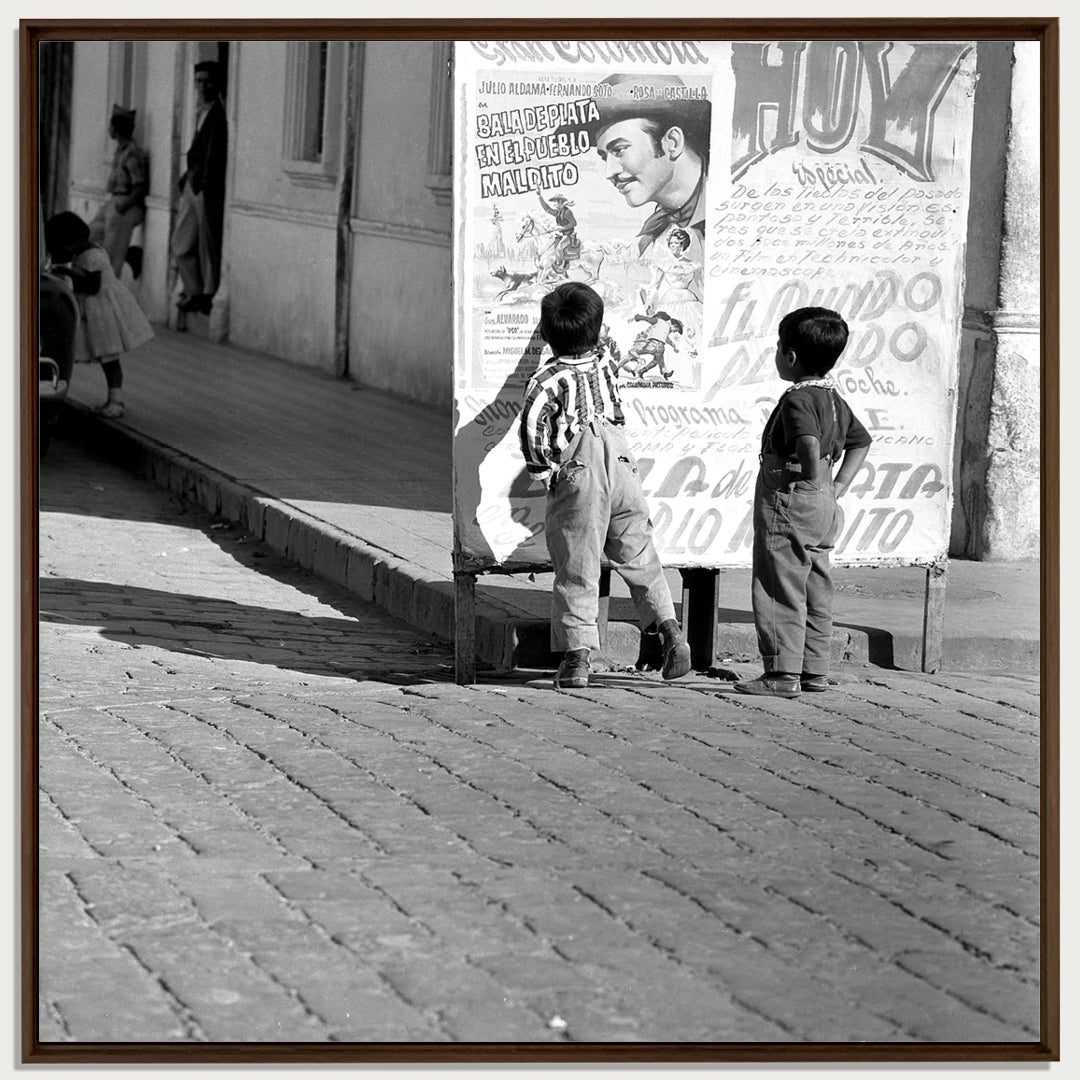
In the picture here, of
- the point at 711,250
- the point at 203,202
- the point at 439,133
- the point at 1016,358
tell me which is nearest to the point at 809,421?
the point at 711,250

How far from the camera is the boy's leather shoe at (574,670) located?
6.60m

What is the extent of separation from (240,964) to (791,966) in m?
1.11

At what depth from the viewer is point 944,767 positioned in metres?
5.71

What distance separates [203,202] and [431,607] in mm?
13018

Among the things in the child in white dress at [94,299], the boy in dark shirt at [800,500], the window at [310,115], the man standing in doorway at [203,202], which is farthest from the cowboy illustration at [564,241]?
the man standing in doorway at [203,202]

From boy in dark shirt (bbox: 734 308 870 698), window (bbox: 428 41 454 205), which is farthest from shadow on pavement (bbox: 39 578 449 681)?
window (bbox: 428 41 454 205)

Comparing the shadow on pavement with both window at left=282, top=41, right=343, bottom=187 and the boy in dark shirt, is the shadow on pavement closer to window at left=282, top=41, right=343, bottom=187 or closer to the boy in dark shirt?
the boy in dark shirt

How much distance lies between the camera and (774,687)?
21.6 ft

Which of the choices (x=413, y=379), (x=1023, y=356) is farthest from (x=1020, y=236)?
(x=413, y=379)

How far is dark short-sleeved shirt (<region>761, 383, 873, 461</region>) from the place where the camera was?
6352 mm

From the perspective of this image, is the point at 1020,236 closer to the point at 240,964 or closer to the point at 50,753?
the point at 50,753

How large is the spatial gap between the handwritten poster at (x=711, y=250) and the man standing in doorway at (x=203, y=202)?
13653 mm

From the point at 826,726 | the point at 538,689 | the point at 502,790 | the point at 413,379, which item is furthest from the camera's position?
the point at 413,379

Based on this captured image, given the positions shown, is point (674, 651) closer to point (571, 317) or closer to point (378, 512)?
point (571, 317)
